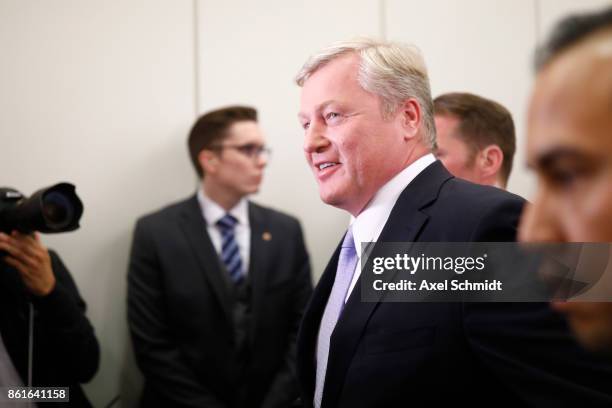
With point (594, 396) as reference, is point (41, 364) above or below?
below

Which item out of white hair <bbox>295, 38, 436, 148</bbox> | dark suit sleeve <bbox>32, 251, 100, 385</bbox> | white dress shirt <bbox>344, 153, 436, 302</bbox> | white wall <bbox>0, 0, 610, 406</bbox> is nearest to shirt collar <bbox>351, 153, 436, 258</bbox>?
white dress shirt <bbox>344, 153, 436, 302</bbox>

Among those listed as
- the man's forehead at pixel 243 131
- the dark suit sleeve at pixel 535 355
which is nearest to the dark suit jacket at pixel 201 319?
the man's forehead at pixel 243 131

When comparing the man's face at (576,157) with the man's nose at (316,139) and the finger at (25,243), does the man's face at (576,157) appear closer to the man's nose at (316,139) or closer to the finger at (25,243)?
the man's nose at (316,139)

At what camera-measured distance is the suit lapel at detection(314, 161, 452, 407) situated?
3.51ft

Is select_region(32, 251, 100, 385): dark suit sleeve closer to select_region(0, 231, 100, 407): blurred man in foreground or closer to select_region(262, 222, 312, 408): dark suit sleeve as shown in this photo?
select_region(0, 231, 100, 407): blurred man in foreground

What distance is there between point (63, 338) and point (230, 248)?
78cm

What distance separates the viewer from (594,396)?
65 cm

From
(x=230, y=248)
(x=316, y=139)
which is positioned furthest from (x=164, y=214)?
(x=316, y=139)

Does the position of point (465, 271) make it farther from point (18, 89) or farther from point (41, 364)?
point (18, 89)

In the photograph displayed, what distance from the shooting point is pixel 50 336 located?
1.94 meters

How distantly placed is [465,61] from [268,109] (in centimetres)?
97

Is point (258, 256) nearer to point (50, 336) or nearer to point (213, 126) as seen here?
point (213, 126)

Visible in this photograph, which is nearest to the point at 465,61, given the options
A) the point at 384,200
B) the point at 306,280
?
the point at 306,280

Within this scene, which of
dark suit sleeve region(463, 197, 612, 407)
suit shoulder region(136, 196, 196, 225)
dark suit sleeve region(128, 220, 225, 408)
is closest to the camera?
dark suit sleeve region(463, 197, 612, 407)
